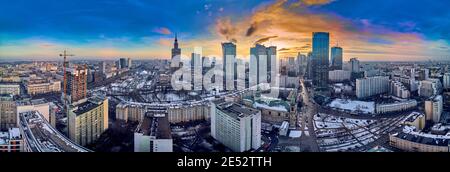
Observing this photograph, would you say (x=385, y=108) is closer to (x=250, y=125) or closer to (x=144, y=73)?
(x=250, y=125)

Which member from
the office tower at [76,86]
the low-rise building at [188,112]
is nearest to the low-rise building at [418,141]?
the low-rise building at [188,112]

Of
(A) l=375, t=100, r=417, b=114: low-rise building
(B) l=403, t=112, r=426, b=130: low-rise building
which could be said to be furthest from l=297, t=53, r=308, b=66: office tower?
(B) l=403, t=112, r=426, b=130: low-rise building

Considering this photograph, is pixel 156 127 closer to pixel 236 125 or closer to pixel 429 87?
pixel 236 125

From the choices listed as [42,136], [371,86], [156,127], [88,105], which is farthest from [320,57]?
[42,136]

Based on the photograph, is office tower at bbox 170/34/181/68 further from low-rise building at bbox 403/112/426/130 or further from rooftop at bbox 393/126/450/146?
low-rise building at bbox 403/112/426/130

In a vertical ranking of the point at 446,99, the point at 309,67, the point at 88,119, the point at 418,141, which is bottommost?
the point at 418,141
